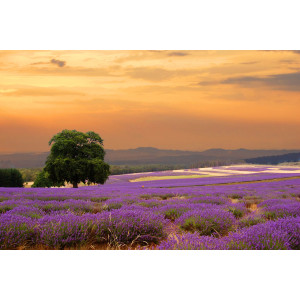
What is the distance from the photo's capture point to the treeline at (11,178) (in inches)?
227

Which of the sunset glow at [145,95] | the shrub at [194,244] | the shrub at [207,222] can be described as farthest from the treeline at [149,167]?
the shrub at [194,244]

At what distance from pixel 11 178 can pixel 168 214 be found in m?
3.79

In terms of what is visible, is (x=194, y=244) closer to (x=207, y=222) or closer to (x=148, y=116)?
(x=207, y=222)

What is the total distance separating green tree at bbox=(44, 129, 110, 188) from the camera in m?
5.56

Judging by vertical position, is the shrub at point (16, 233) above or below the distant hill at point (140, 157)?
below

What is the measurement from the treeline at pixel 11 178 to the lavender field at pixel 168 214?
39cm

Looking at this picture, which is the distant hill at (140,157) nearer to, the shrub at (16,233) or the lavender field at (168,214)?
the lavender field at (168,214)

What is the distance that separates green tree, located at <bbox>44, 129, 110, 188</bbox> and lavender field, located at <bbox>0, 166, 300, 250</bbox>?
420 mm

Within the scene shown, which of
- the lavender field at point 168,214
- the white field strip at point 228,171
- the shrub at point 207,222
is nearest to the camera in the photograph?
the lavender field at point 168,214

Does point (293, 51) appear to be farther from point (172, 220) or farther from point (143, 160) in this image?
point (172, 220)

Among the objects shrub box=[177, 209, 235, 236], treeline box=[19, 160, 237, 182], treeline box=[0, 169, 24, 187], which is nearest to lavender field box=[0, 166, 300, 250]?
shrub box=[177, 209, 235, 236]

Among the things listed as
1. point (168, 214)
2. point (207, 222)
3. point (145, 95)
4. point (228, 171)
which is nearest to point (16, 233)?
point (168, 214)

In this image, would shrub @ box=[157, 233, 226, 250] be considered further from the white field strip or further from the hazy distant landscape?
the white field strip
